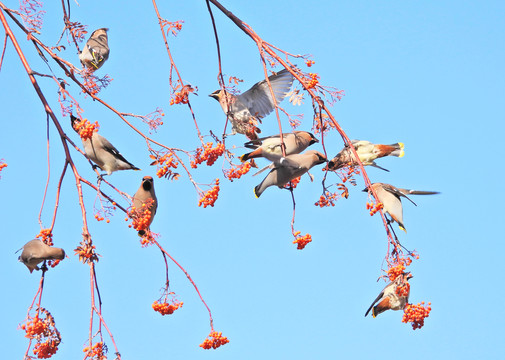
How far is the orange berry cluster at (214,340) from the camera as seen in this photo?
145 inches

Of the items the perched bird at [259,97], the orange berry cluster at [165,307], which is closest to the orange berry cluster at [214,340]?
the orange berry cluster at [165,307]

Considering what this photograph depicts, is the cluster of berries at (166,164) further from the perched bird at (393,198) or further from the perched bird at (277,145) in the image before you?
the perched bird at (393,198)

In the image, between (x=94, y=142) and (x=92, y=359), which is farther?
(x=94, y=142)

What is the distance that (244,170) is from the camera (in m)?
3.68

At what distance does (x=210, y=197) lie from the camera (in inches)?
143

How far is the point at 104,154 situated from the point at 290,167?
4.15 ft

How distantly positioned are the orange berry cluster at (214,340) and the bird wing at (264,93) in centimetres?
206

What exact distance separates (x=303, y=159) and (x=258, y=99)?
5.64ft

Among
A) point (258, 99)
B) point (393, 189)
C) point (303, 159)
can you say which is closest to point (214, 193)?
point (303, 159)

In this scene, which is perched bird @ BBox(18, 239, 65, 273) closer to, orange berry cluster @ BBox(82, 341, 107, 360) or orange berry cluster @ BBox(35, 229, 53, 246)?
orange berry cluster @ BBox(35, 229, 53, 246)

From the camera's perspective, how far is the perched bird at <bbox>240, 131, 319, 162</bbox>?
3.96m

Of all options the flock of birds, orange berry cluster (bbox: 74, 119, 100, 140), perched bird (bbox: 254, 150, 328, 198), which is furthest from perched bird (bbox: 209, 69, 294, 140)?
orange berry cluster (bbox: 74, 119, 100, 140)

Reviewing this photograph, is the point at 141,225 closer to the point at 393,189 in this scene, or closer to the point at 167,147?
the point at 167,147

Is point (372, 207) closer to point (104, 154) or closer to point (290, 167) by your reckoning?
point (290, 167)
